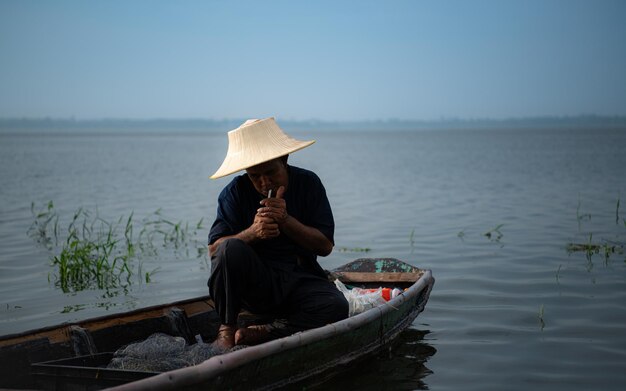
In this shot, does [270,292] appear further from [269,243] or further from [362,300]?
[362,300]

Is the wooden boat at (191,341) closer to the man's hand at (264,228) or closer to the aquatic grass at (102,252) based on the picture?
the man's hand at (264,228)

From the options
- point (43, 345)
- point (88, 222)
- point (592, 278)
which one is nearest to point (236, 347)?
point (43, 345)

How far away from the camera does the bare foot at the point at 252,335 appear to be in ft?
15.0

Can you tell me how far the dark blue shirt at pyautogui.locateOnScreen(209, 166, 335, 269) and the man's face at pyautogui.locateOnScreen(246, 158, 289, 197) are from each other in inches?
5.1

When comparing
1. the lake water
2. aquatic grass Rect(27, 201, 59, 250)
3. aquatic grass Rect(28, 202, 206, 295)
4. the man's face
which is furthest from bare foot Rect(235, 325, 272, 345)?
aquatic grass Rect(27, 201, 59, 250)

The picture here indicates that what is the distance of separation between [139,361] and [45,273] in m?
5.13

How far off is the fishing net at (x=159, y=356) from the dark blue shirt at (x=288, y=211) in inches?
30.5

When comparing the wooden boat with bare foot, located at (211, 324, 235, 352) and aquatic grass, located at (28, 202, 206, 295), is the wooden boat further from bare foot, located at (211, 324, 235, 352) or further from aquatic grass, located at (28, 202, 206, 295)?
aquatic grass, located at (28, 202, 206, 295)

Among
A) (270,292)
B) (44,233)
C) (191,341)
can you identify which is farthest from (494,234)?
(44,233)

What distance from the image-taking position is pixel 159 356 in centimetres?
427

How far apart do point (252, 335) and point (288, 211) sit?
0.87 meters

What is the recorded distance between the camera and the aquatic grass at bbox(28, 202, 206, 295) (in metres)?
8.12

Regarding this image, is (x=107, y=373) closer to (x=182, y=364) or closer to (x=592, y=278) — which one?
(x=182, y=364)

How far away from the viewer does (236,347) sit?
4.43 metres
